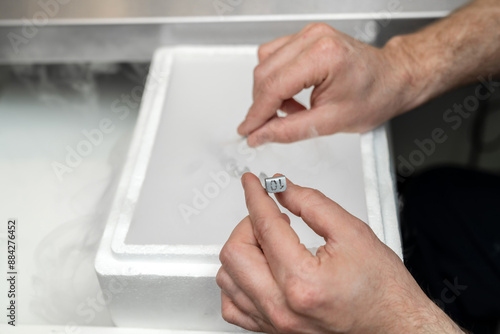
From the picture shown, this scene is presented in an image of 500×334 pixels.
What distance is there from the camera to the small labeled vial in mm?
626

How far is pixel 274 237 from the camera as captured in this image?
59cm

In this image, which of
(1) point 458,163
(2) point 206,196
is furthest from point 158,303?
(1) point 458,163

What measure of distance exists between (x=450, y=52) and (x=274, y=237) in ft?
2.04

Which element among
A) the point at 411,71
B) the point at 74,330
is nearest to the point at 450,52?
the point at 411,71

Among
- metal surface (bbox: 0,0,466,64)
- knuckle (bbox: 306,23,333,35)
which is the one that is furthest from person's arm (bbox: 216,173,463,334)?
metal surface (bbox: 0,0,466,64)

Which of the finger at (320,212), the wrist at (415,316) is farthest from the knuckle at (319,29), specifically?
the wrist at (415,316)

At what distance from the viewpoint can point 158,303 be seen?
0.72 meters

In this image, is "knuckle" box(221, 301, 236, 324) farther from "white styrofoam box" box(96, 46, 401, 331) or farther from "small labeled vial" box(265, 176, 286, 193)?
"small labeled vial" box(265, 176, 286, 193)

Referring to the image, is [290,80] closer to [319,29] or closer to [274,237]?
[319,29]

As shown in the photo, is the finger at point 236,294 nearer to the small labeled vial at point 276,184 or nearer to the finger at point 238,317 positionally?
the finger at point 238,317

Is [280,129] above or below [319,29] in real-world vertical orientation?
below

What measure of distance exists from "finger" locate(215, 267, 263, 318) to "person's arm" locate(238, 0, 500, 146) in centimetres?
29

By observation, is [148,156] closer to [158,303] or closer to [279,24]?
[158,303]

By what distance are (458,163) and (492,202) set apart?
16.5 inches
